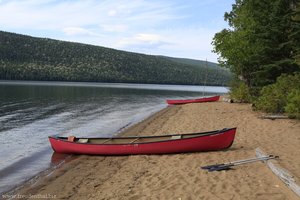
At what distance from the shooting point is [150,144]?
15.8 m

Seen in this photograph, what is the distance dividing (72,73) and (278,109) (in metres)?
152

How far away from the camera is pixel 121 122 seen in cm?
3244

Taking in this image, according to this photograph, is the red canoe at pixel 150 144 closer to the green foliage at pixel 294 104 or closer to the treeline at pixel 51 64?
the green foliage at pixel 294 104

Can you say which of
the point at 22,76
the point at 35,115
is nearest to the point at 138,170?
the point at 35,115

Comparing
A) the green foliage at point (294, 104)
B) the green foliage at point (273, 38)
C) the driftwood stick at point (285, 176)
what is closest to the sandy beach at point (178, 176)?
the driftwood stick at point (285, 176)

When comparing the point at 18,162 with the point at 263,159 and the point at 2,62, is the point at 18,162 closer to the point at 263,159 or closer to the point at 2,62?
the point at 263,159

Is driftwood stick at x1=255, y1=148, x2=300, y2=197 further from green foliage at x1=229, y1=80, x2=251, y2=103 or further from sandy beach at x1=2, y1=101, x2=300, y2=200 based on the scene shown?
green foliage at x1=229, y1=80, x2=251, y2=103

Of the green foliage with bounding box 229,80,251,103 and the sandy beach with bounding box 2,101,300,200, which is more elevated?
the green foliage with bounding box 229,80,251,103

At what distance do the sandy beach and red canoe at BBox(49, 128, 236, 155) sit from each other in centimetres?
34

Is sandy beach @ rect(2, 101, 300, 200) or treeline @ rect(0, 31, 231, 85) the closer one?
sandy beach @ rect(2, 101, 300, 200)

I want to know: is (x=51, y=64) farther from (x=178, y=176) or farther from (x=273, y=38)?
→ (x=178, y=176)

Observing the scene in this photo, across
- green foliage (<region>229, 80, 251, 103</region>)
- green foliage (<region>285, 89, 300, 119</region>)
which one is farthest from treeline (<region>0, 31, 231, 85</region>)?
green foliage (<region>285, 89, 300, 119</region>)

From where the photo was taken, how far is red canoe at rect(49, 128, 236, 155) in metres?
15.4

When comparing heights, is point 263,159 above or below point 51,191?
above
